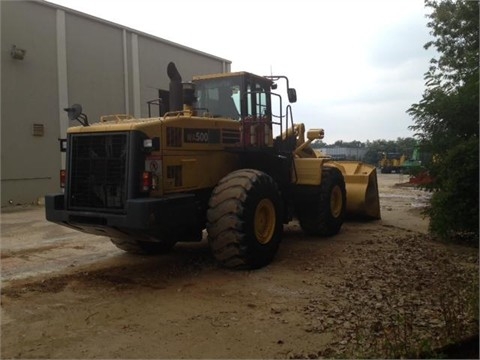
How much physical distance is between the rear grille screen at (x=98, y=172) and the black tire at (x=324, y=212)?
158 inches

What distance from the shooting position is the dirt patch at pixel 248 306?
13.7ft

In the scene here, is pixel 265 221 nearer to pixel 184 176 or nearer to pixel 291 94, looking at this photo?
pixel 184 176

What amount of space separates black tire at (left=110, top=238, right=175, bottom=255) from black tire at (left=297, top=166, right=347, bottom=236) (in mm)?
2636

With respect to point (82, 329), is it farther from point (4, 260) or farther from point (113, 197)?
point (4, 260)

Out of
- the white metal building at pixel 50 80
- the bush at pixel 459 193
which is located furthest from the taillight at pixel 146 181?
the white metal building at pixel 50 80

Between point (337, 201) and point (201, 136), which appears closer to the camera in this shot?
point (201, 136)

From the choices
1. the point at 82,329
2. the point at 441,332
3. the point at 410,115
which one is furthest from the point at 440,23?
the point at 82,329

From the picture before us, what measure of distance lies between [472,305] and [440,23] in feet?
42.2

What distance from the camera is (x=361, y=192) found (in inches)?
426

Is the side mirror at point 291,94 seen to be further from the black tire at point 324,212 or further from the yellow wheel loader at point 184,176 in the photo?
the black tire at point 324,212

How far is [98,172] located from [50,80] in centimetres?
1312

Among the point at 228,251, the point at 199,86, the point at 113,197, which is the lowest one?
Answer: the point at 228,251

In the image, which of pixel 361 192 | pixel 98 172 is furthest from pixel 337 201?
pixel 98 172

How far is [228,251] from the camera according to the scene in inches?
244
